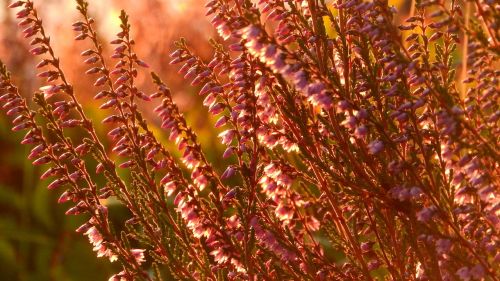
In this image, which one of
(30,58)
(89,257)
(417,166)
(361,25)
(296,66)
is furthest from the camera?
(30,58)

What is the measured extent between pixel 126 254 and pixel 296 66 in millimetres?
1084

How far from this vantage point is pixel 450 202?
2826 mm

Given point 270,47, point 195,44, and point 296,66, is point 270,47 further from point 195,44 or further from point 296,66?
point 195,44

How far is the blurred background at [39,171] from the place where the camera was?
8078 mm

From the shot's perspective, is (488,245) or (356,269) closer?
(488,245)

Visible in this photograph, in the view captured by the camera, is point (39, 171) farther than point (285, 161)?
Yes

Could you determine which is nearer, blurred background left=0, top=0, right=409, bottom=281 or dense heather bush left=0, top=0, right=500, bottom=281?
dense heather bush left=0, top=0, right=500, bottom=281

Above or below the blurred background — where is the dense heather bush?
below

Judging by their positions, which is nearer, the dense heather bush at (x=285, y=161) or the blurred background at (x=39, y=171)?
the dense heather bush at (x=285, y=161)

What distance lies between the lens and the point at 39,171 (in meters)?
9.59

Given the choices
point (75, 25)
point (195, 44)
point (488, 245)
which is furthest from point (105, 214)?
point (195, 44)

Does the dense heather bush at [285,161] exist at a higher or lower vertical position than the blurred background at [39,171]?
lower

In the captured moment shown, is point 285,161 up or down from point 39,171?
down

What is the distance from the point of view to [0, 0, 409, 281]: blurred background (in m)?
8.08
